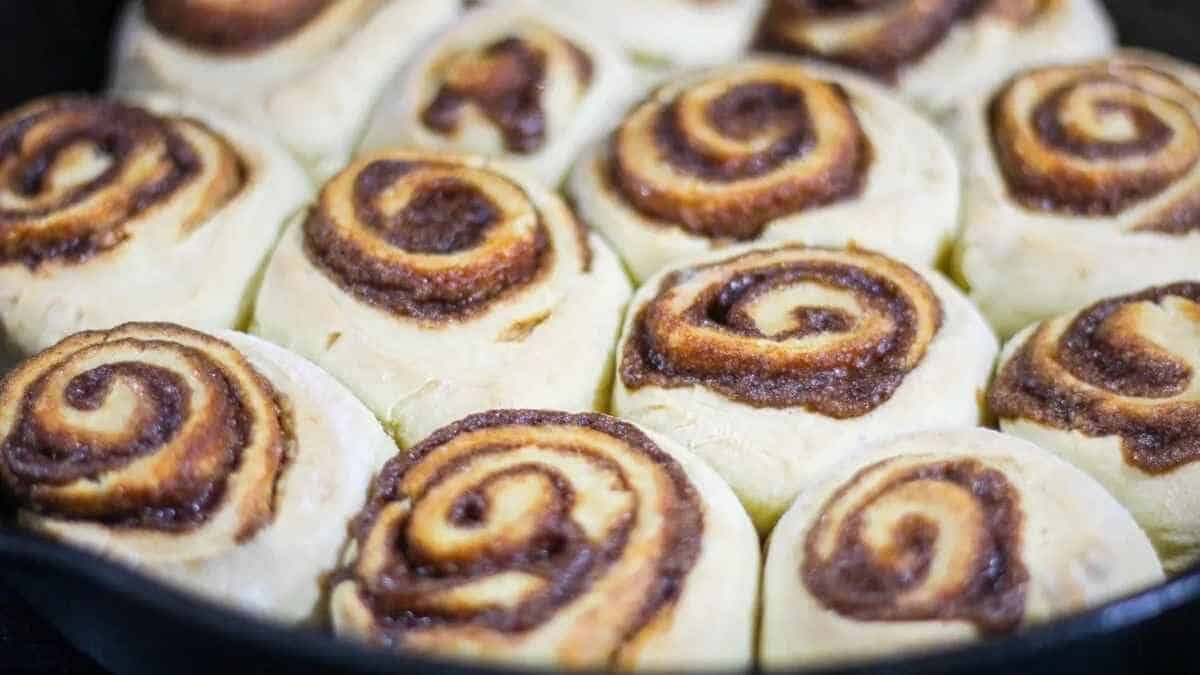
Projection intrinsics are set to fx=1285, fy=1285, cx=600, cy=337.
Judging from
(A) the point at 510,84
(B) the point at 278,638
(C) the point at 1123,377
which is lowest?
(C) the point at 1123,377

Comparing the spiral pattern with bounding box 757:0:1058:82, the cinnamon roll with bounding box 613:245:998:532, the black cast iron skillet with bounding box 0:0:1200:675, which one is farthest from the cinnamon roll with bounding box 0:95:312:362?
the spiral pattern with bounding box 757:0:1058:82

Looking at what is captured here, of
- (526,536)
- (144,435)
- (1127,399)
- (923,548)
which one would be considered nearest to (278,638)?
(526,536)

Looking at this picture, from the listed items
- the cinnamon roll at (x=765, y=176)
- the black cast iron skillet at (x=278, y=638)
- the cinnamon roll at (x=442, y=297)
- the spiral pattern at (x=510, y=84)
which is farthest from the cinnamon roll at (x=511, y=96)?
the black cast iron skillet at (x=278, y=638)

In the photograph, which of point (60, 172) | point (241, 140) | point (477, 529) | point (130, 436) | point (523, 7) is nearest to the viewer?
point (477, 529)

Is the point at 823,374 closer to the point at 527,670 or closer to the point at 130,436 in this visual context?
the point at 527,670

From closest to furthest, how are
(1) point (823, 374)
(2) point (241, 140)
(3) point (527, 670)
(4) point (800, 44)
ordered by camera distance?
(3) point (527, 670) < (1) point (823, 374) < (2) point (241, 140) < (4) point (800, 44)

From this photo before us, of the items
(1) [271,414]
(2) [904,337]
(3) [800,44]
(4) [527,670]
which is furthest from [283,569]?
(3) [800,44]

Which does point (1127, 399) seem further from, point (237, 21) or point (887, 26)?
point (237, 21)
